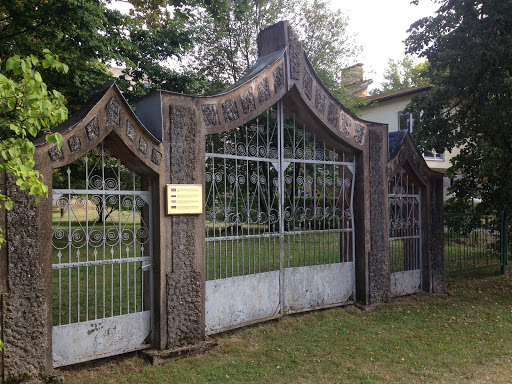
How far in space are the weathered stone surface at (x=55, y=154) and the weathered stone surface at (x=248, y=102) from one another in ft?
7.86

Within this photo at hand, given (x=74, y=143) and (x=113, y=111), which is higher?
(x=113, y=111)

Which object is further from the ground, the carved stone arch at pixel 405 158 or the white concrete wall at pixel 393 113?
the white concrete wall at pixel 393 113

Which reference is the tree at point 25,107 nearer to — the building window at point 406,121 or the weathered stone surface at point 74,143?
the weathered stone surface at point 74,143

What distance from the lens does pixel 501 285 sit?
9.01 metres

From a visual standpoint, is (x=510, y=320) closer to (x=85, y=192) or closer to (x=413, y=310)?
(x=413, y=310)

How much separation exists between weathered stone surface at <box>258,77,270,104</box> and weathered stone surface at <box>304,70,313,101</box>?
673 mm

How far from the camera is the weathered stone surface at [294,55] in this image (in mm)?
6180

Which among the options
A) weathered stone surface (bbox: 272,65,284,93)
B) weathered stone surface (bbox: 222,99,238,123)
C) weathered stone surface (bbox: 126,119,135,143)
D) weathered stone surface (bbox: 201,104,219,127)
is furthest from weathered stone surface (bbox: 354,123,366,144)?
weathered stone surface (bbox: 126,119,135,143)

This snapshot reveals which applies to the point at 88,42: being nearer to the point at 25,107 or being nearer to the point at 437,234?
the point at 25,107

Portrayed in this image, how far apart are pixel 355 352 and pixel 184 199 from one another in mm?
2746

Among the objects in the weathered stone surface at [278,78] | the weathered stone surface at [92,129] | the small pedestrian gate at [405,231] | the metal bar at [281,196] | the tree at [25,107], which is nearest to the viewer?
the tree at [25,107]

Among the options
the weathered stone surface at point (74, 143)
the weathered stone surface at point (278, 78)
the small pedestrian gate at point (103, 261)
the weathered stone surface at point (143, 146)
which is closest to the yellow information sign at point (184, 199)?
the small pedestrian gate at point (103, 261)

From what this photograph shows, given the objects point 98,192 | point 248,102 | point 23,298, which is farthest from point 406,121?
point 23,298

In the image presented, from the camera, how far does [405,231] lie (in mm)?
7777
